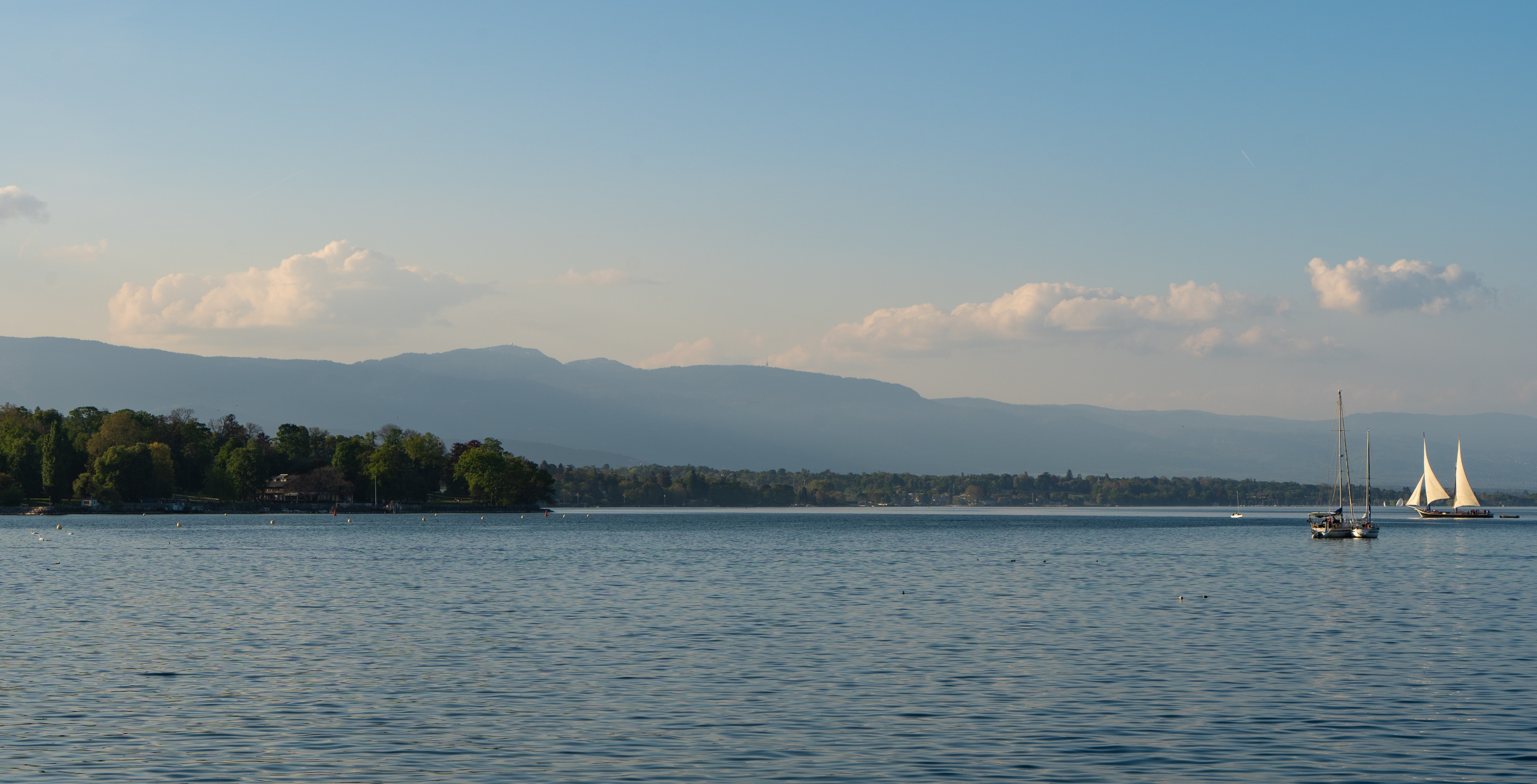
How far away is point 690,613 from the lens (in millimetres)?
52344

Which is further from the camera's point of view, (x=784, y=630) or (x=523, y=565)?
(x=523, y=565)

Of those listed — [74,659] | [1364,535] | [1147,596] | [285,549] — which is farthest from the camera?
[1364,535]

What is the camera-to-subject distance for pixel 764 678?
111ft

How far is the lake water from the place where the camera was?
23828mm

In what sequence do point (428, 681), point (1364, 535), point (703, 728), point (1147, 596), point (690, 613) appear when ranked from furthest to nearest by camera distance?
point (1364, 535) → point (1147, 596) → point (690, 613) → point (428, 681) → point (703, 728)

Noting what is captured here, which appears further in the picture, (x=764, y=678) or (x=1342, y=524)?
(x=1342, y=524)

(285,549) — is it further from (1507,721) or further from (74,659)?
(1507,721)

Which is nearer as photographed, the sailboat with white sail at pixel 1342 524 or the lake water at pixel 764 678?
the lake water at pixel 764 678

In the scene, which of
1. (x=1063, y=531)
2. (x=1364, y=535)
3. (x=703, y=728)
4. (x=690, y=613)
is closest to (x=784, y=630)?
(x=690, y=613)

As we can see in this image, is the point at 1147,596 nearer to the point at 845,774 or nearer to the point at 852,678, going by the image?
the point at 852,678

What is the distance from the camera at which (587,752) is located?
24.6 metres

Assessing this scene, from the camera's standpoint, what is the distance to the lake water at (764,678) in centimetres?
2383

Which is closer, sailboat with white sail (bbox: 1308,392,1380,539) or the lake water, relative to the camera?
the lake water

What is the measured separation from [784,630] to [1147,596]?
2280cm
